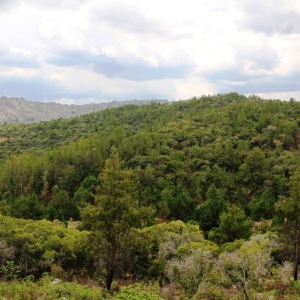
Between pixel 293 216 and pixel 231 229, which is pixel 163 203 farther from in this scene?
pixel 293 216

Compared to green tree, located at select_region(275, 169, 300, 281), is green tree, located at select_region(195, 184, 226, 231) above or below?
below

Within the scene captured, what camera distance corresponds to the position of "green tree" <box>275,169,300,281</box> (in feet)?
90.0

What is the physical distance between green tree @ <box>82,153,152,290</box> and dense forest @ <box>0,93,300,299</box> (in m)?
0.07

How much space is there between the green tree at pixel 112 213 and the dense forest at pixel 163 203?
0.23 ft

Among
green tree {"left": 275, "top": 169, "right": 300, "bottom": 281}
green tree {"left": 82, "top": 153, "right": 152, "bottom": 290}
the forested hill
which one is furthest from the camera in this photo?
the forested hill

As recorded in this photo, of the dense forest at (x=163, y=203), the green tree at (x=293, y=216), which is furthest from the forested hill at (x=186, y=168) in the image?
the green tree at (x=293, y=216)

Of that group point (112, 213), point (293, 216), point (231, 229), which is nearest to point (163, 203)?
point (231, 229)

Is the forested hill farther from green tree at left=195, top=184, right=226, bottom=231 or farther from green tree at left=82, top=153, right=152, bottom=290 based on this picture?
green tree at left=82, top=153, right=152, bottom=290

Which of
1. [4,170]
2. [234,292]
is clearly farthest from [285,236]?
[4,170]

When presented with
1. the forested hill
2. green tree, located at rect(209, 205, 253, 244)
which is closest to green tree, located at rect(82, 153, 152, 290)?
green tree, located at rect(209, 205, 253, 244)

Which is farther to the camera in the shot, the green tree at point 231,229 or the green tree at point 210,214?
the green tree at point 210,214

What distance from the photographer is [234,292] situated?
2528cm

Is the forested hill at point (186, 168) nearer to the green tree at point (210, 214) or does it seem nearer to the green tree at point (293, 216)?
the green tree at point (210, 214)

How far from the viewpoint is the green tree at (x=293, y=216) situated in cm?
2744
